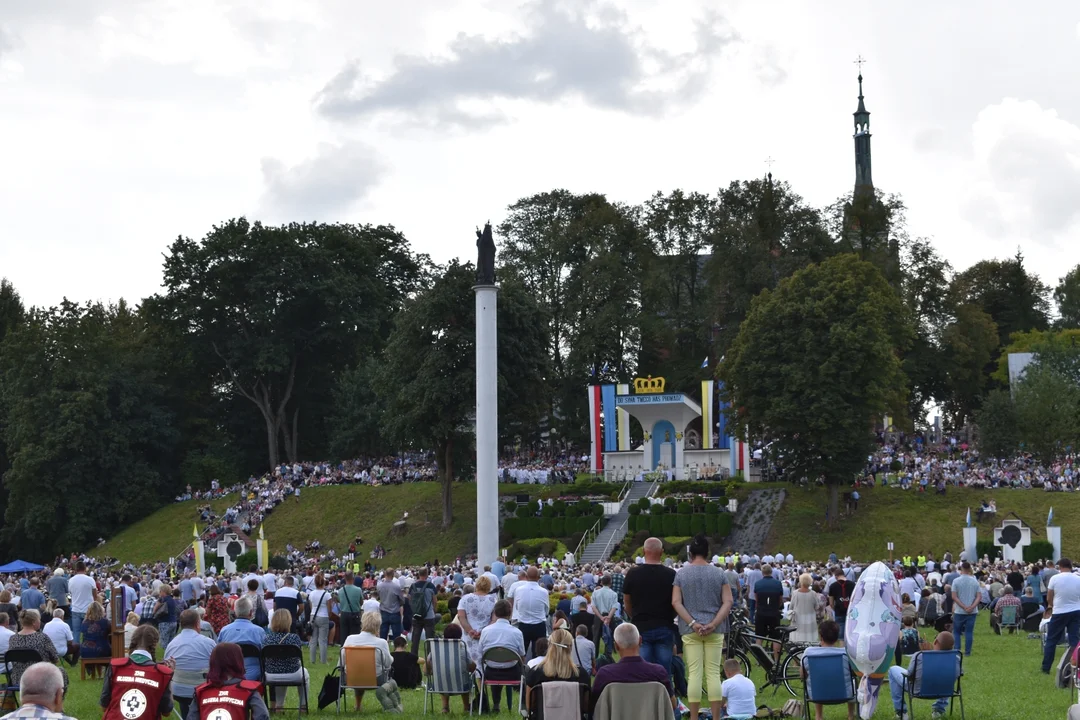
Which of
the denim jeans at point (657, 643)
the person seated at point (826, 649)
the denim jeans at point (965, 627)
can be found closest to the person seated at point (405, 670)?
the denim jeans at point (657, 643)

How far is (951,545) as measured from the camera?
44062mm

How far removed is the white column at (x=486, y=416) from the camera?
35.8m

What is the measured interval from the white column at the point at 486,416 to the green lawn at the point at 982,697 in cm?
1648

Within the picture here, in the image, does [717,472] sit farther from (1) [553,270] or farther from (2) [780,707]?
(2) [780,707]

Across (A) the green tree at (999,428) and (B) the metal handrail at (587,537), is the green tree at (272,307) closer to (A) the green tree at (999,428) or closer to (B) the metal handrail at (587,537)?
(B) the metal handrail at (587,537)

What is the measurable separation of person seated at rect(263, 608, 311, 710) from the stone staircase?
96.1ft

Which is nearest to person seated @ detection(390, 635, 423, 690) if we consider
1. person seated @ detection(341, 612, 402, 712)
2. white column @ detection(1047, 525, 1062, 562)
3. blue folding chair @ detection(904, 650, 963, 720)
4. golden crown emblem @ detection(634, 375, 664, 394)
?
person seated @ detection(341, 612, 402, 712)

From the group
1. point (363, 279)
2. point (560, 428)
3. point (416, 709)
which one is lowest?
point (416, 709)

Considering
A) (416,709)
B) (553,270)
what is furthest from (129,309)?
(416,709)

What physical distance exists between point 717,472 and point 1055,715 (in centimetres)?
3976

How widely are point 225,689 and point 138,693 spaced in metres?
0.57

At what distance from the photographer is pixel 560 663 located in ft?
34.7

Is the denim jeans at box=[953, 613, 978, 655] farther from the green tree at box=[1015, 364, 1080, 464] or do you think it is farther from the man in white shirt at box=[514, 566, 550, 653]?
the green tree at box=[1015, 364, 1080, 464]

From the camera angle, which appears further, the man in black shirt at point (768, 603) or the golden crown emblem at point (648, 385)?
the golden crown emblem at point (648, 385)
